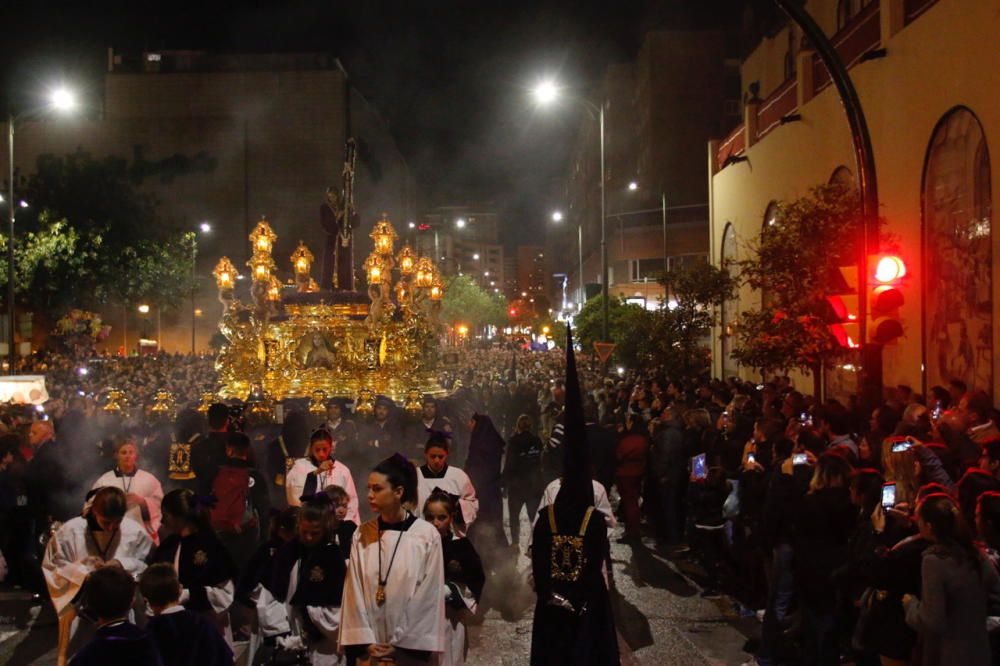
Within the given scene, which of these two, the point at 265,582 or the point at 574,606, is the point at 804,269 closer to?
the point at 574,606

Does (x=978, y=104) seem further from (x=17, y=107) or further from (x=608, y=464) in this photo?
(x=17, y=107)

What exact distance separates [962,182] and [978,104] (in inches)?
50.6

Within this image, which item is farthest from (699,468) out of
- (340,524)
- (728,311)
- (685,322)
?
(728,311)

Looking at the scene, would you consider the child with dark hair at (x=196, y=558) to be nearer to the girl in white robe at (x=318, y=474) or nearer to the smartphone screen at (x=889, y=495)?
the girl in white robe at (x=318, y=474)

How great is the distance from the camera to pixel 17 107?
188 ft

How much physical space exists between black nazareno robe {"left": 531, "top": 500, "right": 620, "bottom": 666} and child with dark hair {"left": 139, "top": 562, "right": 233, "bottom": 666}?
1753 mm

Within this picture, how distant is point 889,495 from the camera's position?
7.07 m

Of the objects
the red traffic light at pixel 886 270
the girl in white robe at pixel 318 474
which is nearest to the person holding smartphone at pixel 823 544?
the girl in white robe at pixel 318 474

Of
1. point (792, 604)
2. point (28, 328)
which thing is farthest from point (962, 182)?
point (28, 328)

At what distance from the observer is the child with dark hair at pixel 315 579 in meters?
5.98

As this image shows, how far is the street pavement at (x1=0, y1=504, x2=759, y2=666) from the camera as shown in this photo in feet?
27.8

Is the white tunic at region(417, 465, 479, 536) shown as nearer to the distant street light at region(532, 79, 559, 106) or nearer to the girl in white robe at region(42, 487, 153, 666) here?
the girl in white robe at region(42, 487, 153, 666)

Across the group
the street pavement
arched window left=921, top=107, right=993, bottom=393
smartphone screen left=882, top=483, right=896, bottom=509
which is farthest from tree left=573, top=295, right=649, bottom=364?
smartphone screen left=882, top=483, right=896, bottom=509

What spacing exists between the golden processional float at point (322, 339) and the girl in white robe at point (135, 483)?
34.0 ft
